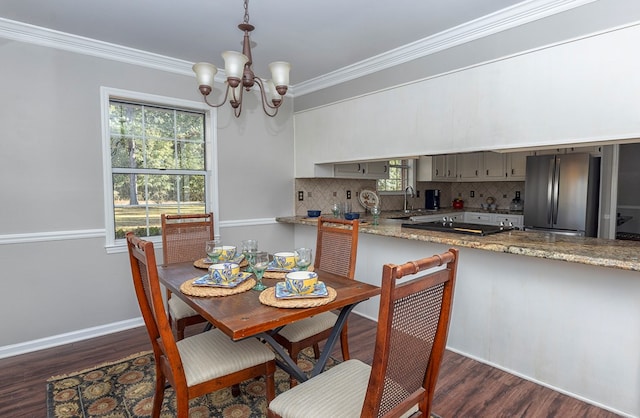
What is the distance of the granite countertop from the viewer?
179 centimetres

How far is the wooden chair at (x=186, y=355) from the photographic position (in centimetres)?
139

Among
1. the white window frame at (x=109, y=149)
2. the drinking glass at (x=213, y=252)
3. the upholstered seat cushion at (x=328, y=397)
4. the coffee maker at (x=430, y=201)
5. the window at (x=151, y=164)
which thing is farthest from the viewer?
the coffee maker at (x=430, y=201)

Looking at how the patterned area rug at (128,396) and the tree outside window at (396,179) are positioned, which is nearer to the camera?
the patterned area rug at (128,396)

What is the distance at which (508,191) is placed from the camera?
5492mm

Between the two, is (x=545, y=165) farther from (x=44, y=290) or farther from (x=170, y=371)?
(x=44, y=290)

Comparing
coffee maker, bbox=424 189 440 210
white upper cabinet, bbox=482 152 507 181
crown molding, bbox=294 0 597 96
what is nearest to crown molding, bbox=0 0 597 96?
crown molding, bbox=294 0 597 96

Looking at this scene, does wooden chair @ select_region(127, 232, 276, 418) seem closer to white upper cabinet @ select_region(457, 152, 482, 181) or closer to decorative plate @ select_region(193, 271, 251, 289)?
decorative plate @ select_region(193, 271, 251, 289)

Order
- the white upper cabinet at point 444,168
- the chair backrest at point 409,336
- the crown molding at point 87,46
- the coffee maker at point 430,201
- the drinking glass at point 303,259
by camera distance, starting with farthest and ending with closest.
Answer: the coffee maker at point 430,201
the white upper cabinet at point 444,168
the crown molding at point 87,46
the drinking glass at point 303,259
the chair backrest at point 409,336

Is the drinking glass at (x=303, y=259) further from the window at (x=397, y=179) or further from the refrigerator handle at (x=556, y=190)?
the refrigerator handle at (x=556, y=190)

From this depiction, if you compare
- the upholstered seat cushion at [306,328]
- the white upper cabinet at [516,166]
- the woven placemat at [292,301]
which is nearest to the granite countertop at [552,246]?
the upholstered seat cushion at [306,328]

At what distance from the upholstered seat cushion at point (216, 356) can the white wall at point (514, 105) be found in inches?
79.7

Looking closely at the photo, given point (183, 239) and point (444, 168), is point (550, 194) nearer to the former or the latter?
point (444, 168)

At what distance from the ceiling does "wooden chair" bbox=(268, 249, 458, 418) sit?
6.29ft

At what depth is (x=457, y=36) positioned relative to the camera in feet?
8.48
